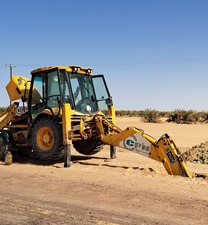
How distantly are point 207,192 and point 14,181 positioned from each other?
407cm

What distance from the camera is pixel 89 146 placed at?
12.3 meters

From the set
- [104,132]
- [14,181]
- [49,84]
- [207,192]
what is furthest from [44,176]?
[207,192]

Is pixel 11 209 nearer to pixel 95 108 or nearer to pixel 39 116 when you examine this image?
pixel 39 116

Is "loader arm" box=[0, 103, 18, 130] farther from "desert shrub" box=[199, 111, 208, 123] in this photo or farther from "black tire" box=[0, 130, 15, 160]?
"desert shrub" box=[199, 111, 208, 123]

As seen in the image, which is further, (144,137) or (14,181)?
(144,137)

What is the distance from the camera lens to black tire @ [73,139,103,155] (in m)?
12.2

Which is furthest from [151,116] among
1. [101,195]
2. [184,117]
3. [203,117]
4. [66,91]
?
[101,195]

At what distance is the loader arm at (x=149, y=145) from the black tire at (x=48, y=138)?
1.14 meters

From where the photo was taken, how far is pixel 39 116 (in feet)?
36.1

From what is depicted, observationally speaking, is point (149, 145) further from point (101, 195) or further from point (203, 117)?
point (203, 117)

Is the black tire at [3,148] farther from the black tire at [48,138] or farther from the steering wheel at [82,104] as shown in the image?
the steering wheel at [82,104]

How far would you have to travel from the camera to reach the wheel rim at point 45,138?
35.0 feet

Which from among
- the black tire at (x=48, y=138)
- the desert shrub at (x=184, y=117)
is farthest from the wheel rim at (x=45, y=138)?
the desert shrub at (x=184, y=117)

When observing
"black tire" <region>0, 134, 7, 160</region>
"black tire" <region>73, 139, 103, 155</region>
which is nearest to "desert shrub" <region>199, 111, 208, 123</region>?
"black tire" <region>73, 139, 103, 155</region>
